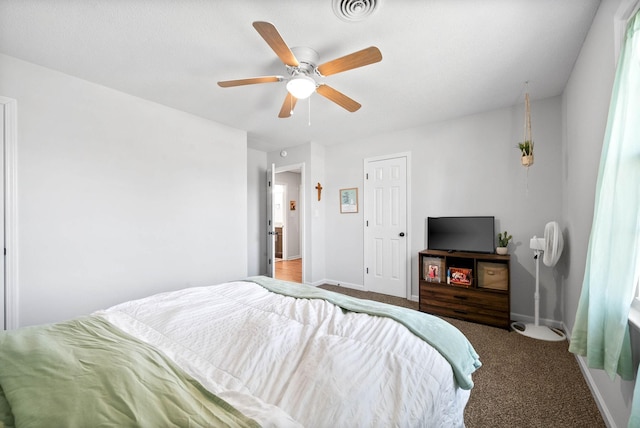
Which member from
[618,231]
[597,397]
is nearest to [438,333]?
[618,231]

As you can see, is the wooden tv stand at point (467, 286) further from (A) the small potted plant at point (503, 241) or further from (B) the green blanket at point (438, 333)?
(B) the green blanket at point (438, 333)

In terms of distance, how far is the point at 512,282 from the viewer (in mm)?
3092

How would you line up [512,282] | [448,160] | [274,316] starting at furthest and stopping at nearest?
[448,160] < [512,282] < [274,316]

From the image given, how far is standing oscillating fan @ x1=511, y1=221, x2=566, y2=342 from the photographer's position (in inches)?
97.0

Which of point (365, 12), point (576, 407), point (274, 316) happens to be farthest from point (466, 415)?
point (365, 12)

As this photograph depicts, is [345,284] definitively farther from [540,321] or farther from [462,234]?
[540,321]

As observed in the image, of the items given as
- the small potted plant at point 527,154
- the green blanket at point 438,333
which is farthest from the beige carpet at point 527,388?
the small potted plant at point 527,154

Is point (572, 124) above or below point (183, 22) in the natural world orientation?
below

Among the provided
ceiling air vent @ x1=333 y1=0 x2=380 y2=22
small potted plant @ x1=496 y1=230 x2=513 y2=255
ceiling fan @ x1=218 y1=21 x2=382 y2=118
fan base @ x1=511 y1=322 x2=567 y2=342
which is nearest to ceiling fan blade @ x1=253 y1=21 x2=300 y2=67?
ceiling fan @ x1=218 y1=21 x2=382 y2=118

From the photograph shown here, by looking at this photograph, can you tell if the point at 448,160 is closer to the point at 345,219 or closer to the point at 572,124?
the point at 572,124

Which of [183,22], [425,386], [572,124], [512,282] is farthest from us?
[512,282]

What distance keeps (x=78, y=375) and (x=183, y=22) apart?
2.08 m

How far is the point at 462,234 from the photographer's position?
10.8 ft

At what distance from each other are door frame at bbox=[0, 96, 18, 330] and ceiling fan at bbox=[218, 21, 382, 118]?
179cm
